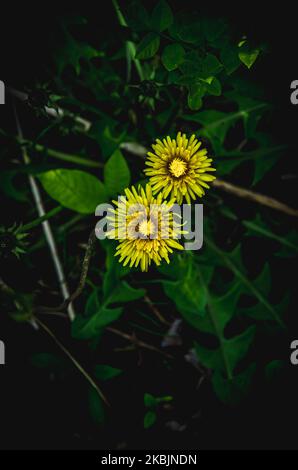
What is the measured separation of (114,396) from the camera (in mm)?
1833

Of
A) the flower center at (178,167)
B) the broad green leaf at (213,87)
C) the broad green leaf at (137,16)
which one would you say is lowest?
the flower center at (178,167)

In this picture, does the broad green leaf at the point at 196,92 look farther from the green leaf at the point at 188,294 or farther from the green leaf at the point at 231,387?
the green leaf at the point at 231,387

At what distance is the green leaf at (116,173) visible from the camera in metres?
1.40

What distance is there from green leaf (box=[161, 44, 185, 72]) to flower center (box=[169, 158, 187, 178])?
0.24 meters

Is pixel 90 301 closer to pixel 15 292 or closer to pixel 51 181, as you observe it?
pixel 15 292

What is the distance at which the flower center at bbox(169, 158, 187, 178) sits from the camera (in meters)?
1.19

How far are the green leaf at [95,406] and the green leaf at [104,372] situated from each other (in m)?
0.07

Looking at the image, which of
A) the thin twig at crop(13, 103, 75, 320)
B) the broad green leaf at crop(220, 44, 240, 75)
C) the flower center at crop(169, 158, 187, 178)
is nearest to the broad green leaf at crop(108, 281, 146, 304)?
the thin twig at crop(13, 103, 75, 320)

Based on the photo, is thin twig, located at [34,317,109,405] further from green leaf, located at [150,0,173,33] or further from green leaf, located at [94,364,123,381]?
green leaf, located at [150,0,173,33]

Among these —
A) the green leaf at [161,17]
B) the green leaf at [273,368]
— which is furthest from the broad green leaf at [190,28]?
the green leaf at [273,368]

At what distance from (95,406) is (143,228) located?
811 millimetres

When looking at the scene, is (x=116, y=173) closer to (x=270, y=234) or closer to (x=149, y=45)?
(x=149, y=45)

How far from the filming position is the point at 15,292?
5.42 ft
